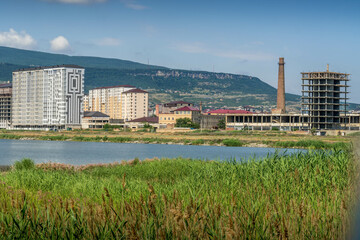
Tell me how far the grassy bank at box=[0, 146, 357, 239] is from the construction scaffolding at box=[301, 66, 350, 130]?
117 m

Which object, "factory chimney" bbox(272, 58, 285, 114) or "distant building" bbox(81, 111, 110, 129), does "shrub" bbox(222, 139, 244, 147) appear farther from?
"distant building" bbox(81, 111, 110, 129)

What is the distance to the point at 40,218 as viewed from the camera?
329 inches

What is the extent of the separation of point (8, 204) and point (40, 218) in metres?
2.14

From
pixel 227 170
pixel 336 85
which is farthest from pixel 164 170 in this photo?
pixel 336 85

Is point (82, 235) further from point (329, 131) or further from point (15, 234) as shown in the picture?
point (329, 131)

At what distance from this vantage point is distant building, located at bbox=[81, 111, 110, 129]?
189 meters

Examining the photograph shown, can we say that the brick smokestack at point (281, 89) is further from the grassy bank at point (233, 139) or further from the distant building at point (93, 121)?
the distant building at point (93, 121)

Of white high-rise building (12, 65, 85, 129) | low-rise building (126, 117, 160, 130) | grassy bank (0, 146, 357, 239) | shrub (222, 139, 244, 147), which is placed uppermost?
white high-rise building (12, 65, 85, 129)

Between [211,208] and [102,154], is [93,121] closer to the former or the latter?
[102,154]

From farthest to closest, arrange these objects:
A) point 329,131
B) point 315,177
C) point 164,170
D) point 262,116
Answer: point 262,116 → point 329,131 → point 164,170 → point 315,177

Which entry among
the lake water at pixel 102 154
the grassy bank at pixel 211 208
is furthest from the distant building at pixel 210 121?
the grassy bank at pixel 211 208

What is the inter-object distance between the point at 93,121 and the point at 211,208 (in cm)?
18737

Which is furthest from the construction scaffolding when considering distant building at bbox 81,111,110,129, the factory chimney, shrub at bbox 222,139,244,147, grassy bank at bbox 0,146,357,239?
grassy bank at bbox 0,146,357,239

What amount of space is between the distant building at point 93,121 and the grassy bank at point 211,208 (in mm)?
175127
